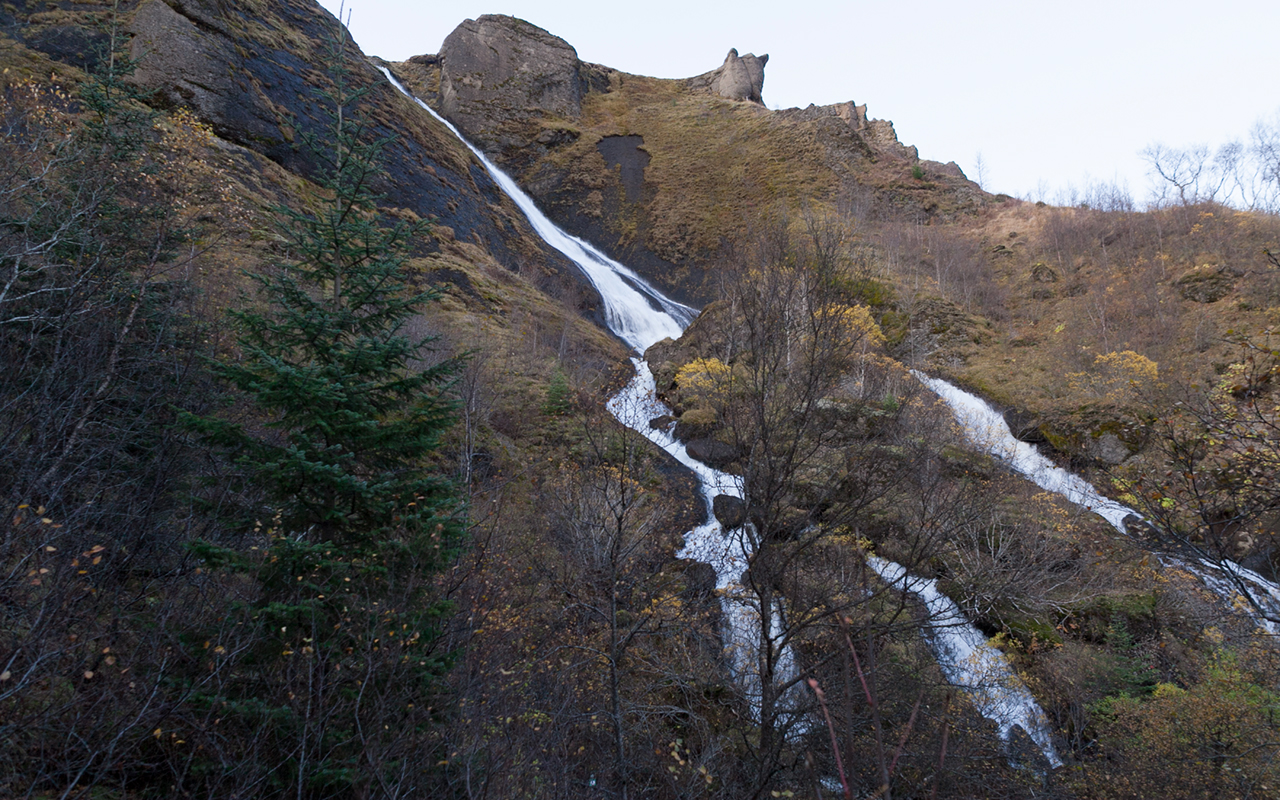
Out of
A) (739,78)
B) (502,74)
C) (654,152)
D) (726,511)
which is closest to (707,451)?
(726,511)

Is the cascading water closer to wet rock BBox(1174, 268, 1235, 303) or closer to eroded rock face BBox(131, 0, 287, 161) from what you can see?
wet rock BBox(1174, 268, 1235, 303)

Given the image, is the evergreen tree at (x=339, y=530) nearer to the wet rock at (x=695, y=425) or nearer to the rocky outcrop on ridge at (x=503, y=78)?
the wet rock at (x=695, y=425)

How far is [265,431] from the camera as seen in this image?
9.40m

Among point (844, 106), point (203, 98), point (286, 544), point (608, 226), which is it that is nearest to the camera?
point (286, 544)

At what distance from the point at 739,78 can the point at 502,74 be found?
24315mm

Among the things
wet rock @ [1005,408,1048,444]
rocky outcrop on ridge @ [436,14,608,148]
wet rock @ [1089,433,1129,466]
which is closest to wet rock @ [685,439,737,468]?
wet rock @ [1005,408,1048,444]

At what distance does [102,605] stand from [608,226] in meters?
40.7

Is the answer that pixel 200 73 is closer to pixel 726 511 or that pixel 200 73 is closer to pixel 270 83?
pixel 270 83

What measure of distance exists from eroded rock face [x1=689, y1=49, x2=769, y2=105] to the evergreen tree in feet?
191

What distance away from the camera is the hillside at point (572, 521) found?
16.0 ft

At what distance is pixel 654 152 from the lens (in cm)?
4844

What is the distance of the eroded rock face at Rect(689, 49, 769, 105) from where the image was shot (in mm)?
56344

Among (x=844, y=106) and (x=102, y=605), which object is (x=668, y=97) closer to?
(x=844, y=106)

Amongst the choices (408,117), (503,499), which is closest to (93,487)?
(503,499)
